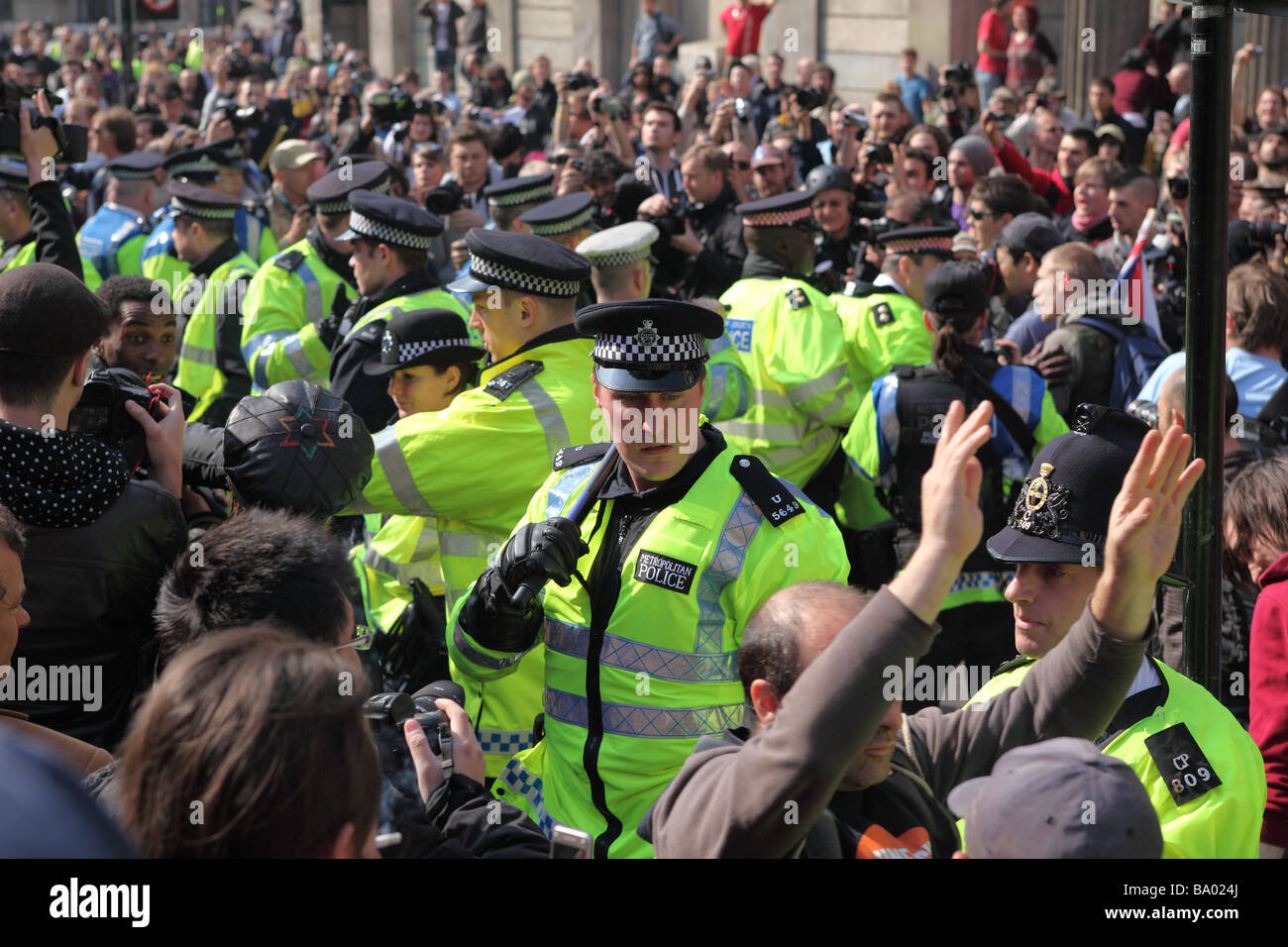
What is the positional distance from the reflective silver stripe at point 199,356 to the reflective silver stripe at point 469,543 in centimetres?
333

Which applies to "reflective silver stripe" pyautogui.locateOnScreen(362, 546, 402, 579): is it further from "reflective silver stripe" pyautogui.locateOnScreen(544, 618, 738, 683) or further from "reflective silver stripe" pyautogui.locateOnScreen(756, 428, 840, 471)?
"reflective silver stripe" pyautogui.locateOnScreen(756, 428, 840, 471)

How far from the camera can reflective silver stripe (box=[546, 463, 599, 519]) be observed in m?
3.30

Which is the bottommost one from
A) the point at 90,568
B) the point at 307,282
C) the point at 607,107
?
the point at 90,568

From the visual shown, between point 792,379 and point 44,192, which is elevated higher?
point 44,192

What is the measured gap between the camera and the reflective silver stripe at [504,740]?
3.89 metres

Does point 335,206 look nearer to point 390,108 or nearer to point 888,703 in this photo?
point 888,703

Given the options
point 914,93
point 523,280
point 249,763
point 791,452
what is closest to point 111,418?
point 523,280

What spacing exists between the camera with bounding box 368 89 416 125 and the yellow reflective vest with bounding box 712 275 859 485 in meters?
7.84

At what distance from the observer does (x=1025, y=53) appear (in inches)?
580

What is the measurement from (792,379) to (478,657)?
10.1 ft
